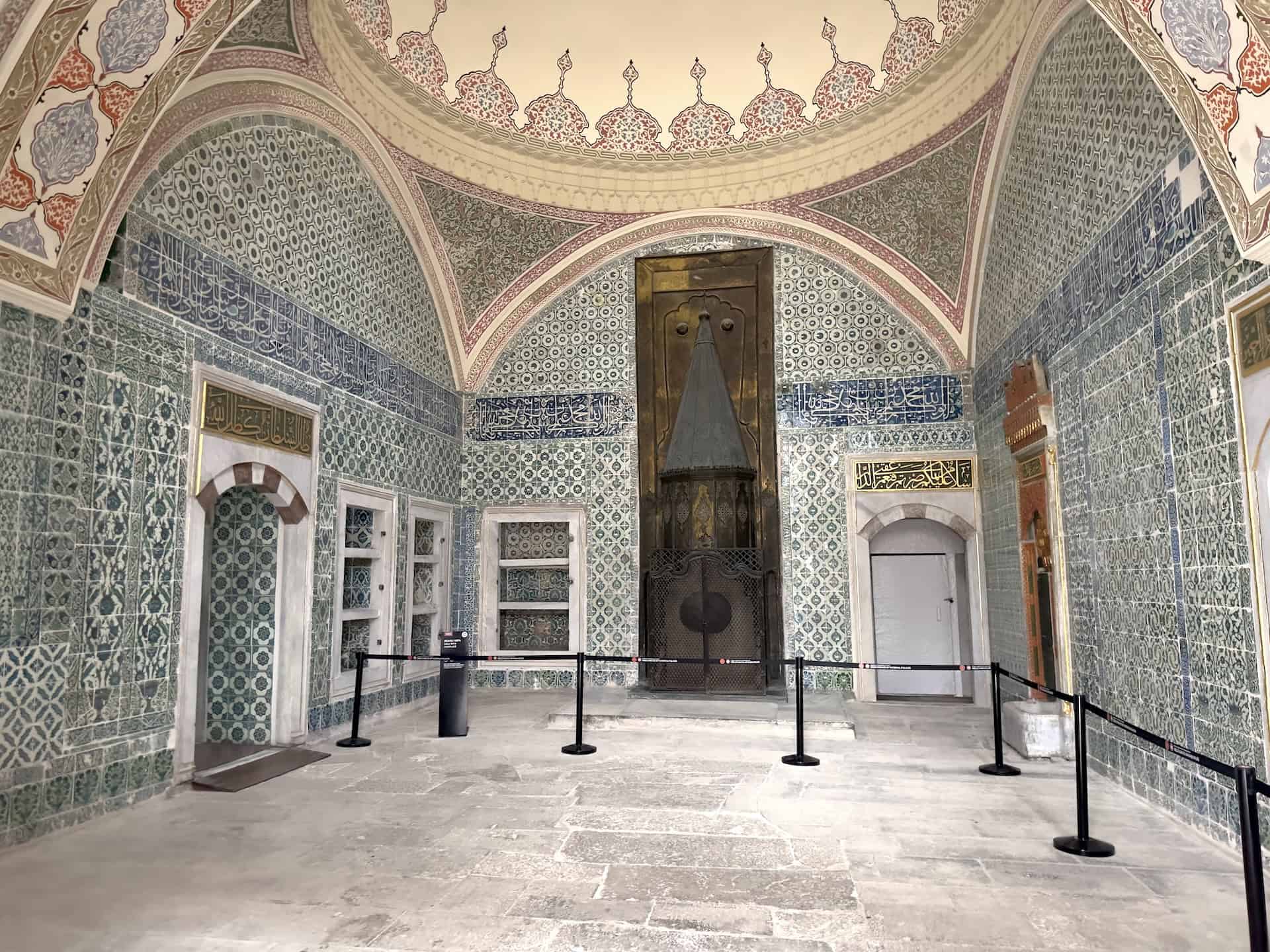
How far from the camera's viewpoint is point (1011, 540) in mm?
6488

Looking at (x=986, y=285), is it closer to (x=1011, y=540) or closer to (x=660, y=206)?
(x=1011, y=540)

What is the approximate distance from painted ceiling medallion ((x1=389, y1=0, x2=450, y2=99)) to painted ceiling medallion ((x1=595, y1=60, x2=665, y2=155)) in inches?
56.8

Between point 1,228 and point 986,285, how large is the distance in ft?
22.0

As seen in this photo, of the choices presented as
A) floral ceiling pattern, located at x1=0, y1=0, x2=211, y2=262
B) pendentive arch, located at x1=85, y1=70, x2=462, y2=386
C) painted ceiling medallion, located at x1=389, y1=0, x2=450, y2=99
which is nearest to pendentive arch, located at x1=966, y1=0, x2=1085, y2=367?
painted ceiling medallion, located at x1=389, y1=0, x2=450, y2=99

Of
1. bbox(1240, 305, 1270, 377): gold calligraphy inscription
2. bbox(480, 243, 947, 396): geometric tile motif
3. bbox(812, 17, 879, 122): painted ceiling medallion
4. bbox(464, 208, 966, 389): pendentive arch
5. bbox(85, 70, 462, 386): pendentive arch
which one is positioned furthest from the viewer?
bbox(480, 243, 947, 396): geometric tile motif

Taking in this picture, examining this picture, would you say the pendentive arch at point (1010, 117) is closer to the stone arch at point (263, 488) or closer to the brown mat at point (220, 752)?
the stone arch at point (263, 488)

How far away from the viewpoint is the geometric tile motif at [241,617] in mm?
5367

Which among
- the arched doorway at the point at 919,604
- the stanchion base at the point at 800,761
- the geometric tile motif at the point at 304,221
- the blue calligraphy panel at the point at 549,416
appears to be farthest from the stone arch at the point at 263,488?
the arched doorway at the point at 919,604

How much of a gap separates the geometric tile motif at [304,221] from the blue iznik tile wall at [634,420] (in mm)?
1254

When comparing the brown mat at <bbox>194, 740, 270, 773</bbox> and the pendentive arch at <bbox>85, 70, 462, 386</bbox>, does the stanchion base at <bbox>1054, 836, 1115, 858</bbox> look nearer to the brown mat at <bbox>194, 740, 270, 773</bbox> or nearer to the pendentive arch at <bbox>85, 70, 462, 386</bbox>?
the brown mat at <bbox>194, 740, 270, 773</bbox>

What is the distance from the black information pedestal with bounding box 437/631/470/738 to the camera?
19.1ft

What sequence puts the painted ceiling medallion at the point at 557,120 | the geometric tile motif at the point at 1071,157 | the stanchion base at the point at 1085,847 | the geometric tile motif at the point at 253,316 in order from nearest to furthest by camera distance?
1. the stanchion base at the point at 1085,847
2. the geometric tile motif at the point at 1071,157
3. the geometric tile motif at the point at 253,316
4. the painted ceiling medallion at the point at 557,120

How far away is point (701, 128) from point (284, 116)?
12.0ft

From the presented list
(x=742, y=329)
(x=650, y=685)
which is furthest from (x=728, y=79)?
(x=650, y=685)
